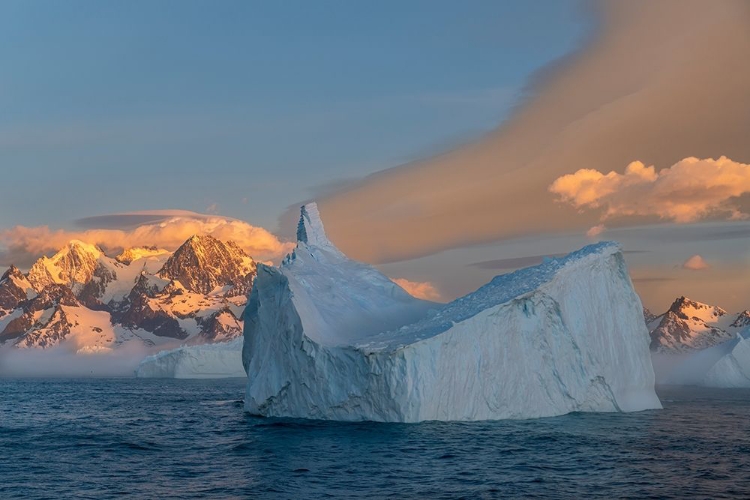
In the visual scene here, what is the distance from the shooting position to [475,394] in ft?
123

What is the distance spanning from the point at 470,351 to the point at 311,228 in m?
17.4

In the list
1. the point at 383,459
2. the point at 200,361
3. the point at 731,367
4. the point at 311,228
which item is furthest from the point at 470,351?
the point at 200,361

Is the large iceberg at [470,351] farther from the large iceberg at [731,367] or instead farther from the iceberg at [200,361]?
the iceberg at [200,361]

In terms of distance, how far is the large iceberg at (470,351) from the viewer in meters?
36.2

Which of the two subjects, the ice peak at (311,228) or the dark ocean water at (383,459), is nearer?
the dark ocean water at (383,459)

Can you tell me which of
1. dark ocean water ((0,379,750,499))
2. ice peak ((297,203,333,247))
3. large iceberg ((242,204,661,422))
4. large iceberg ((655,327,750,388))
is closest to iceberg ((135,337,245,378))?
large iceberg ((655,327,750,388))

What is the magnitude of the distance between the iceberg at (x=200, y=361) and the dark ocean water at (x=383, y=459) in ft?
263

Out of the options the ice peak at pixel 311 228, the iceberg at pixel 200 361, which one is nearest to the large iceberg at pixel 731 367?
the ice peak at pixel 311 228

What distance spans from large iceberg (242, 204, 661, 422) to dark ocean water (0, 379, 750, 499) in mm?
1015

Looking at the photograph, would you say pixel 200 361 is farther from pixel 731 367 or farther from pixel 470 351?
pixel 470 351

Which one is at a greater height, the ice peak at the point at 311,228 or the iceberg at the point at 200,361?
the ice peak at the point at 311,228

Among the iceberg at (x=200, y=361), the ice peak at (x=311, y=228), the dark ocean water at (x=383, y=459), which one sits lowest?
the dark ocean water at (x=383, y=459)

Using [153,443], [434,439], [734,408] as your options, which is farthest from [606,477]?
[734,408]

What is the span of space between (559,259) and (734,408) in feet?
70.9
